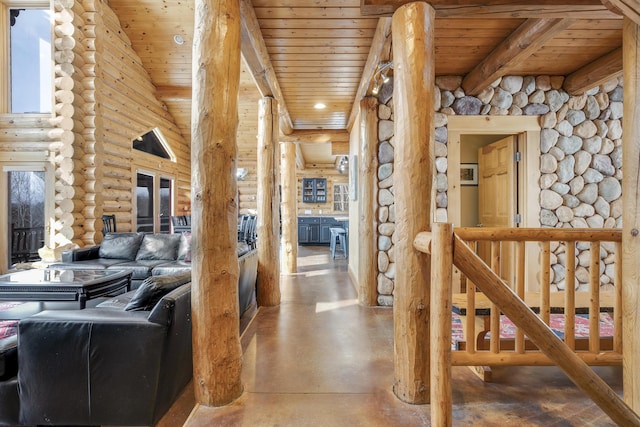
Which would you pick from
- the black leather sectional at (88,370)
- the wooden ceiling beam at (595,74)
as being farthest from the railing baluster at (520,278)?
the wooden ceiling beam at (595,74)

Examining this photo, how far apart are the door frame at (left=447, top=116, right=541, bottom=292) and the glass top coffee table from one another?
11.1ft

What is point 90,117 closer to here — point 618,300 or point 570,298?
point 570,298

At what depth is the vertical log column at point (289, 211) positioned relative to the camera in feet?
17.7

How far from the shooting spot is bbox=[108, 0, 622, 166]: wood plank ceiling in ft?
6.00

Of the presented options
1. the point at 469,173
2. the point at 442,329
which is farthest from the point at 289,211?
the point at 442,329

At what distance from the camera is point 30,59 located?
190 inches

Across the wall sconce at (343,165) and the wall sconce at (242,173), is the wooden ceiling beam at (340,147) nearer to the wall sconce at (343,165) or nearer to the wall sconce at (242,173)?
the wall sconce at (343,165)

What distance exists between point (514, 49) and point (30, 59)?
6588 mm

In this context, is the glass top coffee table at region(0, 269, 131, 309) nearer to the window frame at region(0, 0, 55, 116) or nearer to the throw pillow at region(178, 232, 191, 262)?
the throw pillow at region(178, 232, 191, 262)

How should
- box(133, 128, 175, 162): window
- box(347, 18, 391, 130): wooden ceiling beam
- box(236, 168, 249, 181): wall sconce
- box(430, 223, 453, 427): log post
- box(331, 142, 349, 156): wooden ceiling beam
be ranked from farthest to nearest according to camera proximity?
box(236, 168, 249, 181): wall sconce
box(133, 128, 175, 162): window
box(331, 142, 349, 156): wooden ceiling beam
box(347, 18, 391, 130): wooden ceiling beam
box(430, 223, 453, 427): log post

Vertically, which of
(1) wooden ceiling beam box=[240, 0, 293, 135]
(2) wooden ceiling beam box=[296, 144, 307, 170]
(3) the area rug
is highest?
(2) wooden ceiling beam box=[296, 144, 307, 170]

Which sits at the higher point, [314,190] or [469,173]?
[314,190]

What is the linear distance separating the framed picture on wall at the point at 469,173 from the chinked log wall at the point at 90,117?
5.62 metres

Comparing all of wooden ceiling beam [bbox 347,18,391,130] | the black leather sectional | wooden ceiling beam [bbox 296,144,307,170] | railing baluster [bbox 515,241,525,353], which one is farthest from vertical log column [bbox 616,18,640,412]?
wooden ceiling beam [bbox 296,144,307,170]
